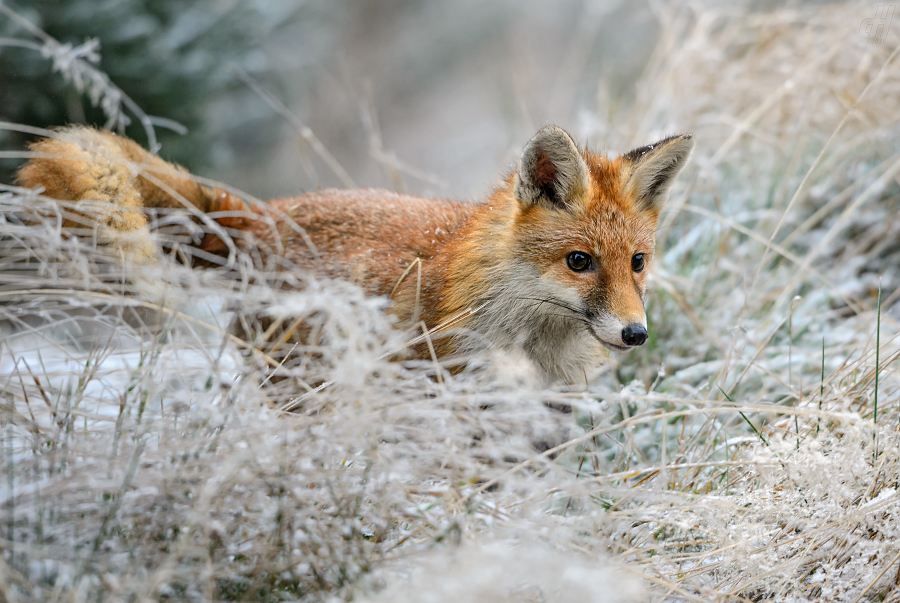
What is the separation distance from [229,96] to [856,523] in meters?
6.60

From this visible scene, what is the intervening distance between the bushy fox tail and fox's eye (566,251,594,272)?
4.88 feet

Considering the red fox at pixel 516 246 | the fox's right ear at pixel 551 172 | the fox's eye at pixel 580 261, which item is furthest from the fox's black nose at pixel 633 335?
the fox's right ear at pixel 551 172

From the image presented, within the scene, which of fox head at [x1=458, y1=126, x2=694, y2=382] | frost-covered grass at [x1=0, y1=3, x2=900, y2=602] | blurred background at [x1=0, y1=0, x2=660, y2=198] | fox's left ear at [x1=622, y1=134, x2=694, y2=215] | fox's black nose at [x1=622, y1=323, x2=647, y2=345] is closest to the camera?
frost-covered grass at [x1=0, y1=3, x2=900, y2=602]

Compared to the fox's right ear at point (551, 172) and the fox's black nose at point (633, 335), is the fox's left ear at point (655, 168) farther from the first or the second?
the fox's black nose at point (633, 335)

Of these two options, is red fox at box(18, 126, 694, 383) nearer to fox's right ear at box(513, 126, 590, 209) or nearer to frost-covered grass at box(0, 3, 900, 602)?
fox's right ear at box(513, 126, 590, 209)

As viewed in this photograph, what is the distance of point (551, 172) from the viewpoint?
282 cm

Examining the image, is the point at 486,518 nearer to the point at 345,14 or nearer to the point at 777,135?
the point at 777,135

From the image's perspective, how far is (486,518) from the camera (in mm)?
1938

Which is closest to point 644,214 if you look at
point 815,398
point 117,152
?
point 815,398

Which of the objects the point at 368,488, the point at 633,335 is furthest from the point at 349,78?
the point at 368,488

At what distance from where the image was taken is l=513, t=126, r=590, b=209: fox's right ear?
2.67 meters

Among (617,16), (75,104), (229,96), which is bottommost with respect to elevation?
(75,104)

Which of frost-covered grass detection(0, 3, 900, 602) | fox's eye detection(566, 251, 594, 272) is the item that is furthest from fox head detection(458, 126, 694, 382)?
frost-covered grass detection(0, 3, 900, 602)

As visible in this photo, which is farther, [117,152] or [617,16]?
[617,16]
